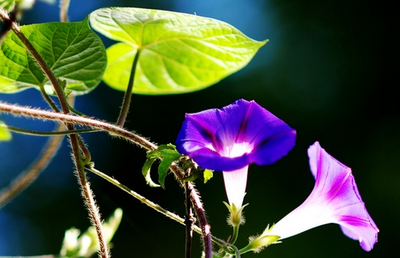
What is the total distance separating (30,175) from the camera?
2.00 ft

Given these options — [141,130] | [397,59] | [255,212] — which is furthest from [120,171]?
[397,59]

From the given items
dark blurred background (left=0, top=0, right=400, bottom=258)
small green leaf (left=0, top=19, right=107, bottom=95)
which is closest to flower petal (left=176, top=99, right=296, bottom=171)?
small green leaf (left=0, top=19, right=107, bottom=95)

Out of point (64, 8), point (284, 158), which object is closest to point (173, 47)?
point (64, 8)

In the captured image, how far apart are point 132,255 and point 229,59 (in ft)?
7.65

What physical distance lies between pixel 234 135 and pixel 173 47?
22 centimetres

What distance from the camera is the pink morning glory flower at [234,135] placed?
1.37 feet

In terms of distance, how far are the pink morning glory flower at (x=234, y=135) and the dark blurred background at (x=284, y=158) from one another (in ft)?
6.94

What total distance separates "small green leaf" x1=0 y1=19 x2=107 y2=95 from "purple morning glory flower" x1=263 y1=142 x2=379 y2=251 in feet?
0.88

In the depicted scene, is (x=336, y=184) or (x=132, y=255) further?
(x=132, y=255)

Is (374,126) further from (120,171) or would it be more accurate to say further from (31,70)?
(31,70)

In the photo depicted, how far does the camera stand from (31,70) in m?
0.61

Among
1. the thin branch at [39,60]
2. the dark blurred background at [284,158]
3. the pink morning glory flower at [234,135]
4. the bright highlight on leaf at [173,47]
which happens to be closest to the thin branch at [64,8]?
the bright highlight on leaf at [173,47]

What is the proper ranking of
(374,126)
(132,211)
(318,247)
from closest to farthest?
(132,211) < (318,247) < (374,126)

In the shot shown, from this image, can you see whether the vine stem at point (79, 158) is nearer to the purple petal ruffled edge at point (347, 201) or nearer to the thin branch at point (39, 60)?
the thin branch at point (39, 60)
